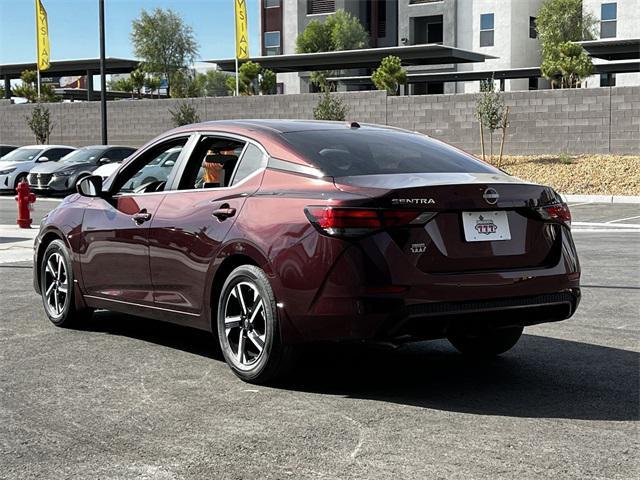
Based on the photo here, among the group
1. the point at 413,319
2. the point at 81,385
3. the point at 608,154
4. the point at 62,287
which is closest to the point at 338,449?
the point at 413,319

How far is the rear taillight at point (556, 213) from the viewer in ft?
19.4

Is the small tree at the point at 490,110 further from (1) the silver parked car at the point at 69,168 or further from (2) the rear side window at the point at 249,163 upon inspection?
(2) the rear side window at the point at 249,163

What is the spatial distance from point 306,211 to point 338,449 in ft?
4.79

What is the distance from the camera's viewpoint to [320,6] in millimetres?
65312

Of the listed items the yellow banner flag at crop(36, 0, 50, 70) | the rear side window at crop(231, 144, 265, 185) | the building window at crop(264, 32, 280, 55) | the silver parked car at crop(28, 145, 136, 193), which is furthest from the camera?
the building window at crop(264, 32, 280, 55)

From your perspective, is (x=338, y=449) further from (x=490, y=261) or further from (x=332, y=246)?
(x=490, y=261)

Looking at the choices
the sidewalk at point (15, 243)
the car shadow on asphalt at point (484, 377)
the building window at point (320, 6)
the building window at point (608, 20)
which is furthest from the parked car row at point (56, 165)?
the building window at point (320, 6)

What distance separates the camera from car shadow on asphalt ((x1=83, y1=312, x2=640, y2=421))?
546 centimetres

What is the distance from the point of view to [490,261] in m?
5.62

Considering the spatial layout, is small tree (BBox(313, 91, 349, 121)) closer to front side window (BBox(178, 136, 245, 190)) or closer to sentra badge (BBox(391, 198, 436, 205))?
front side window (BBox(178, 136, 245, 190))

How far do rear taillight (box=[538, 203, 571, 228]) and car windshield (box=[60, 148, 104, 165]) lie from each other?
23.7 metres

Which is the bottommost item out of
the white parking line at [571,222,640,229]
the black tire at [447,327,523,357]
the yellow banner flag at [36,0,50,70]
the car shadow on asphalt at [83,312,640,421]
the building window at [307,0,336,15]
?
the white parking line at [571,222,640,229]

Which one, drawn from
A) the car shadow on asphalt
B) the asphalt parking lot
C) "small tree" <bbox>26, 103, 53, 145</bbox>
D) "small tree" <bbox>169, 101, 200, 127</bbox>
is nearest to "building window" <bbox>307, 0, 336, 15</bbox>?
"small tree" <bbox>26, 103, 53, 145</bbox>

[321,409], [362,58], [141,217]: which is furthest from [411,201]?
[362,58]
